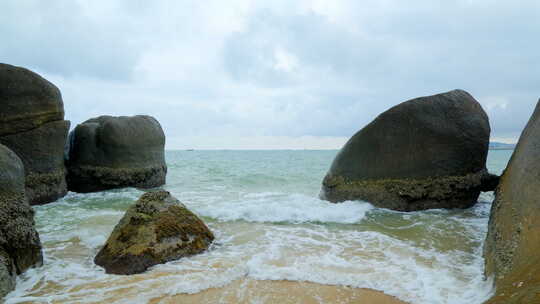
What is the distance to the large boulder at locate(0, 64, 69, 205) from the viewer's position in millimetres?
8586

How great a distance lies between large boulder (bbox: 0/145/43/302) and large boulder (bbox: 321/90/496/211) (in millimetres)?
5964

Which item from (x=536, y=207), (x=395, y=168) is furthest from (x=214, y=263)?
(x=395, y=168)

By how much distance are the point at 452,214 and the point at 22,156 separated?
30.7 feet

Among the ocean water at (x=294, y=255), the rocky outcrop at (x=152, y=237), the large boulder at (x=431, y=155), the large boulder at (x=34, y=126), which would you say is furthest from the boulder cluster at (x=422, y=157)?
the large boulder at (x=34, y=126)

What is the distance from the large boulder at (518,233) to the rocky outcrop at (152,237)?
3346 millimetres

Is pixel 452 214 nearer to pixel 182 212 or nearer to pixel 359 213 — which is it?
pixel 359 213

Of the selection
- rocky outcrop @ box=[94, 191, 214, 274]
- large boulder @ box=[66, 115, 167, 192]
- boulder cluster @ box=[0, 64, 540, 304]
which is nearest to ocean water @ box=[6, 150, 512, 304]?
rocky outcrop @ box=[94, 191, 214, 274]

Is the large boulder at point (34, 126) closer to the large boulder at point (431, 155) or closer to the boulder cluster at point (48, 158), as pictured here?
the boulder cluster at point (48, 158)

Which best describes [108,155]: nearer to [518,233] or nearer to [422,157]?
[422,157]

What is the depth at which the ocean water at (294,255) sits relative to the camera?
12.1ft

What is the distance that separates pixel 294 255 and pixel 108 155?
8631 millimetres

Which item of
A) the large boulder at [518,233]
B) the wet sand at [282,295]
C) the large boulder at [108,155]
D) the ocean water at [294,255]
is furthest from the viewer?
the large boulder at [108,155]

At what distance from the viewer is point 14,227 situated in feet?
13.5

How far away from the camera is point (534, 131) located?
468cm
